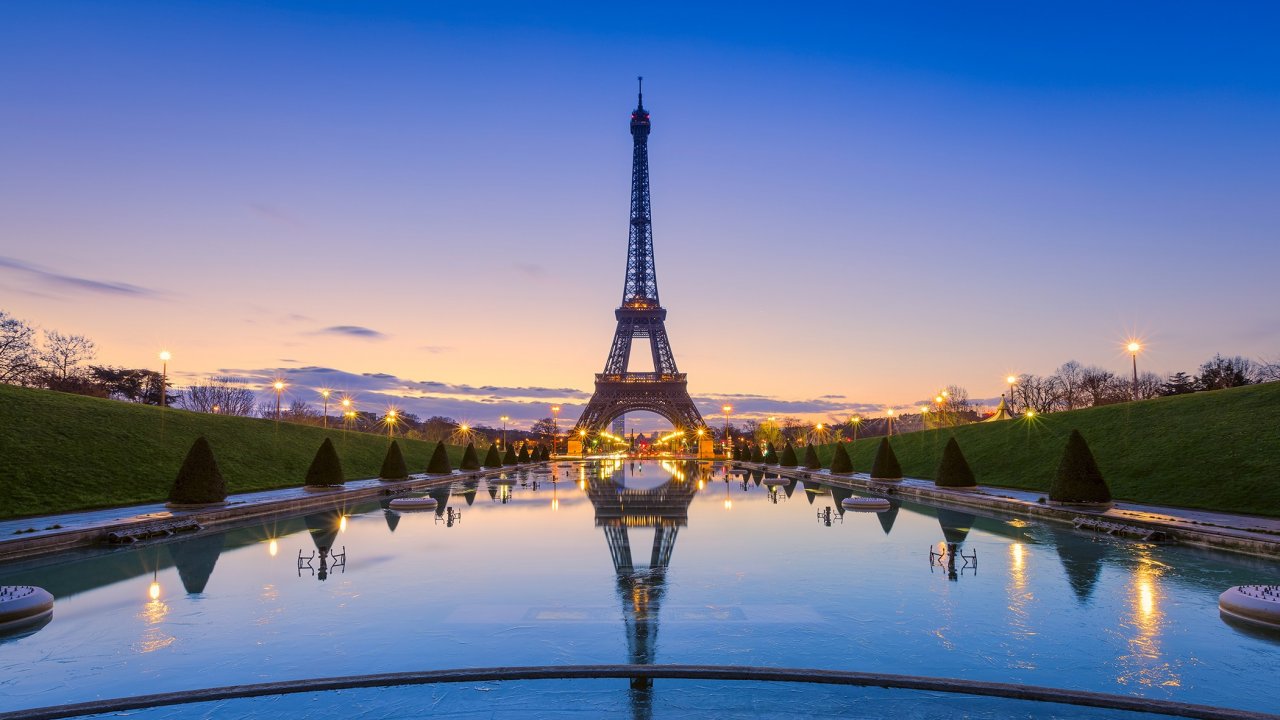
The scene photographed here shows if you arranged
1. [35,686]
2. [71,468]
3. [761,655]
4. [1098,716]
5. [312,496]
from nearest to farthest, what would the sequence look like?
[1098,716] → [35,686] → [761,655] → [71,468] → [312,496]

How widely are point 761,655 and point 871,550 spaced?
25.9 feet

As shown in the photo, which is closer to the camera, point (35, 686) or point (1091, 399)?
point (35, 686)

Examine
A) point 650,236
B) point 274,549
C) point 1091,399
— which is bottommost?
point 274,549

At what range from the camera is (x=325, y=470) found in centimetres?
2755

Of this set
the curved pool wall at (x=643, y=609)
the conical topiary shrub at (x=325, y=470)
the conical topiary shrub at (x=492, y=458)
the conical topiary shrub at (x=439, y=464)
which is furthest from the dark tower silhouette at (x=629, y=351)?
the curved pool wall at (x=643, y=609)

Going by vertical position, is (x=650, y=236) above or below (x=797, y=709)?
above

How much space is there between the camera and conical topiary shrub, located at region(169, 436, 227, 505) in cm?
1936

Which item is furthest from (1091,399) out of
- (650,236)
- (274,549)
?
(274,549)

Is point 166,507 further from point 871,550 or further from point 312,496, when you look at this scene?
point 871,550

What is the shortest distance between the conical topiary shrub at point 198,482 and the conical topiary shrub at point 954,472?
2485 cm

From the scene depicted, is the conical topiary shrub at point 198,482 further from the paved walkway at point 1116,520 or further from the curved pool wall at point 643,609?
the curved pool wall at point 643,609

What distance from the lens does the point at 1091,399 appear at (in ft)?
267

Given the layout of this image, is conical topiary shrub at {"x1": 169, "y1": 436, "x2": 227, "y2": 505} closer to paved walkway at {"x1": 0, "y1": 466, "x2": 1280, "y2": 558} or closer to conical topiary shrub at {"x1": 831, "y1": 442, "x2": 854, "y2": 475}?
paved walkway at {"x1": 0, "y1": 466, "x2": 1280, "y2": 558}

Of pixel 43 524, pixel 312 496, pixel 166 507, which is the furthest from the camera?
pixel 312 496
